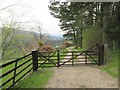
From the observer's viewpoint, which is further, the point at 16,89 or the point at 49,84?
the point at 49,84

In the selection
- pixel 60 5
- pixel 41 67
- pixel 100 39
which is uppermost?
pixel 60 5

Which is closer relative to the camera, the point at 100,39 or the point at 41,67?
the point at 41,67

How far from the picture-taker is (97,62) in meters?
16.0

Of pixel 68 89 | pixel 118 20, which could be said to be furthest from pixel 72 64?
pixel 68 89

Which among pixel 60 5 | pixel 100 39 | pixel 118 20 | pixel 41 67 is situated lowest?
pixel 41 67

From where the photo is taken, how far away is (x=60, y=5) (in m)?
20.0

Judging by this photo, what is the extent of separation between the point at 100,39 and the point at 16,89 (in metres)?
12.1

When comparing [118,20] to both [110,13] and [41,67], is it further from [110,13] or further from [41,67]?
[41,67]

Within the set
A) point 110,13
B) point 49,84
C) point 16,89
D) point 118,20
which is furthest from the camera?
point 110,13

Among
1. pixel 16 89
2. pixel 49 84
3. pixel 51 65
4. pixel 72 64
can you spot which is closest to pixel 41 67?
pixel 51 65

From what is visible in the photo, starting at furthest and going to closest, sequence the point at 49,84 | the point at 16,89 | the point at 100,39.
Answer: the point at 100,39 < the point at 49,84 < the point at 16,89

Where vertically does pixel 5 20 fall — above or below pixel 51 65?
above

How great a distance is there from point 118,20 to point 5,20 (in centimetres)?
895

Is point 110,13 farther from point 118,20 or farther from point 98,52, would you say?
point 98,52
